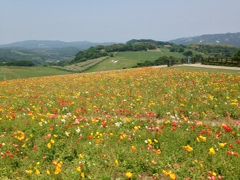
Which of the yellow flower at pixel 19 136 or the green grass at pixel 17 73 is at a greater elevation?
the yellow flower at pixel 19 136

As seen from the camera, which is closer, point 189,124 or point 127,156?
Result: point 127,156

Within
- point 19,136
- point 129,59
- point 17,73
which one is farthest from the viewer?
point 129,59

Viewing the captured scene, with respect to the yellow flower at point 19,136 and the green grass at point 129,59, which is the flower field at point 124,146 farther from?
the green grass at point 129,59

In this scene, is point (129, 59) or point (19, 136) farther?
point (129, 59)

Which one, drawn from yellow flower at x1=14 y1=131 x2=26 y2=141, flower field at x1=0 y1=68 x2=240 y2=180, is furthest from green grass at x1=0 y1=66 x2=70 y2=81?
yellow flower at x1=14 y1=131 x2=26 y2=141

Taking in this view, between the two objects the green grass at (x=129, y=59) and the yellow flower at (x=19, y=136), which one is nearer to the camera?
the yellow flower at (x=19, y=136)

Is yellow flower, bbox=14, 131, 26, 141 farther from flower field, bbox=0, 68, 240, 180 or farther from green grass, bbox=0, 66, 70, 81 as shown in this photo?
green grass, bbox=0, 66, 70, 81

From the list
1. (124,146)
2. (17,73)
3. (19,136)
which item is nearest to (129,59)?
(17,73)

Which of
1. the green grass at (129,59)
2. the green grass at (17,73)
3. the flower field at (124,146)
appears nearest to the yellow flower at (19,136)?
the flower field at (124,146)

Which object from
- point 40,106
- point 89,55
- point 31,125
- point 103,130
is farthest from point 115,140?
point 89,55

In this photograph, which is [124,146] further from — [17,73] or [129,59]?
[129,59]

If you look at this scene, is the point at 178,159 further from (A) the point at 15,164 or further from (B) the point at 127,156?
(A) the point at 15,164

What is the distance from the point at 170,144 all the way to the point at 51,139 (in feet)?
10.1

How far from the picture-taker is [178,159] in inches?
310
